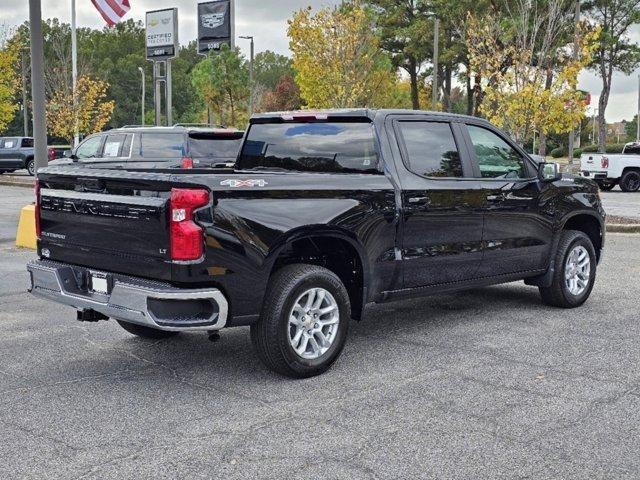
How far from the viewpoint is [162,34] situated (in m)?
33.7

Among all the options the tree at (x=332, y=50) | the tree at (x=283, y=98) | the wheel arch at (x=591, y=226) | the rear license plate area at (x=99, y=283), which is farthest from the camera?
the tree at (x=283, y=98)

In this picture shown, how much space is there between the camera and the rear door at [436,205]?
6191mm

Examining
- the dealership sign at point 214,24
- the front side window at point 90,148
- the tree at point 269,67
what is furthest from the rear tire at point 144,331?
the tree at point 269,67

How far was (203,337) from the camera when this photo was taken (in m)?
6.66

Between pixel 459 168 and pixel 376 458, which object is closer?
pixel 376 458

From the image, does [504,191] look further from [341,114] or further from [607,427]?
[607,427]

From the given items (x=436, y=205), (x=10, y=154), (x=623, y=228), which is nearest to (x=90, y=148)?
(x=623, y=228)

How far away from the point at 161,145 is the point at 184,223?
1035 cm

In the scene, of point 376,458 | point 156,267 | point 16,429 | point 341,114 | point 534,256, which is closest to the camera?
point 376,458

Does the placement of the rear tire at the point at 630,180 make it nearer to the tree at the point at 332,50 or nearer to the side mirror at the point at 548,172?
the tree at the point at 332,50

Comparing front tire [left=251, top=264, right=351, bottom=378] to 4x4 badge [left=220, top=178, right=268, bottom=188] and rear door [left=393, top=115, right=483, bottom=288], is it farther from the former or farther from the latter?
rear door [left=393, top=115, right=483, bottom=288]

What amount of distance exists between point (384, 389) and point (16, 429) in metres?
2.23

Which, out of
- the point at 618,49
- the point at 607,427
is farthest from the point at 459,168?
the point at 618,49

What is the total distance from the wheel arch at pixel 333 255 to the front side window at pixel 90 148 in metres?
11.8
